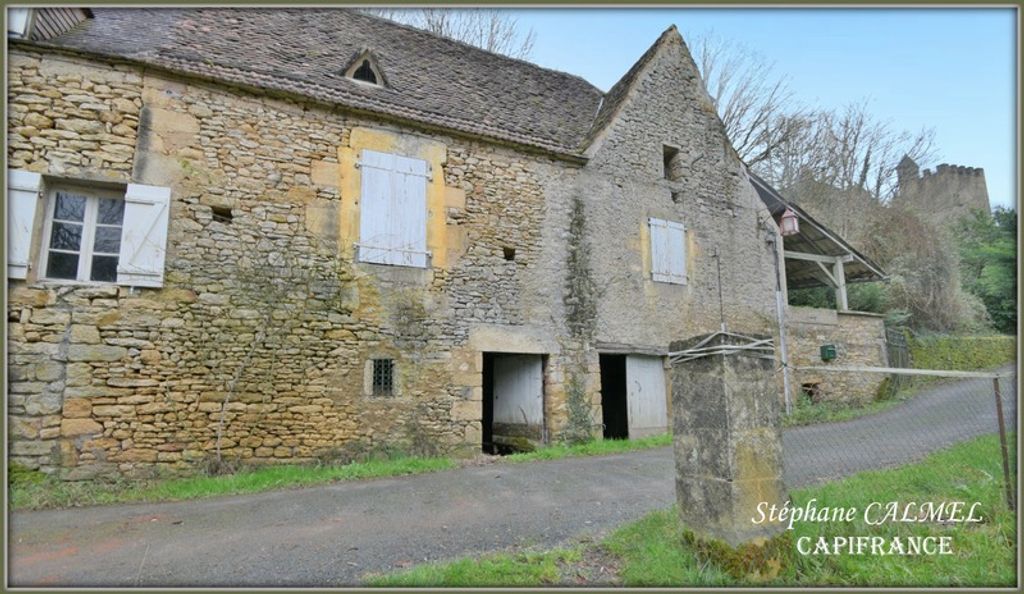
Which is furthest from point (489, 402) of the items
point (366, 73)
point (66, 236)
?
point (66, 236)

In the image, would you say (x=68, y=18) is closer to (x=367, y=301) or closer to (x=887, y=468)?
(x=367, y=301)

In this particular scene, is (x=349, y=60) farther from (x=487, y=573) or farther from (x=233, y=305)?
(x=487, y=573)

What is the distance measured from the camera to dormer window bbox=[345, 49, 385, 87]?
336 inches

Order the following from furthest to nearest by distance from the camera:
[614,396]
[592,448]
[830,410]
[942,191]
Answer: [942,191]
[830,410]
[614,396]
[592,448]

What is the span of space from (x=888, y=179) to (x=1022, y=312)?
65.5 ft

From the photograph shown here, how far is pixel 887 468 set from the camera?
5.61 m

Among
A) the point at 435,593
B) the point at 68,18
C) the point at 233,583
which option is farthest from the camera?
the point at 68,18

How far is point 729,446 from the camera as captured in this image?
9.84 feet

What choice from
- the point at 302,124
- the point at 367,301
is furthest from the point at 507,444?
the point at 302,124

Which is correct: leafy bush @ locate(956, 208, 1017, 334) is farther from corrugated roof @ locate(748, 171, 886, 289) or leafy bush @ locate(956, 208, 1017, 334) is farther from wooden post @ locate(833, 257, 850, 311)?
wooden post @ locate(833, 257, 850, 311)

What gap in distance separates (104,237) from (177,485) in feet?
10.3

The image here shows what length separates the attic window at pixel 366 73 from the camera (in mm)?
8680

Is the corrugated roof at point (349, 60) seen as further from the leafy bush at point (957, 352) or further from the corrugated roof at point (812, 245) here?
the leafy bush at point (957, 352)

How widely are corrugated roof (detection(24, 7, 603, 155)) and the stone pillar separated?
21.2ft
